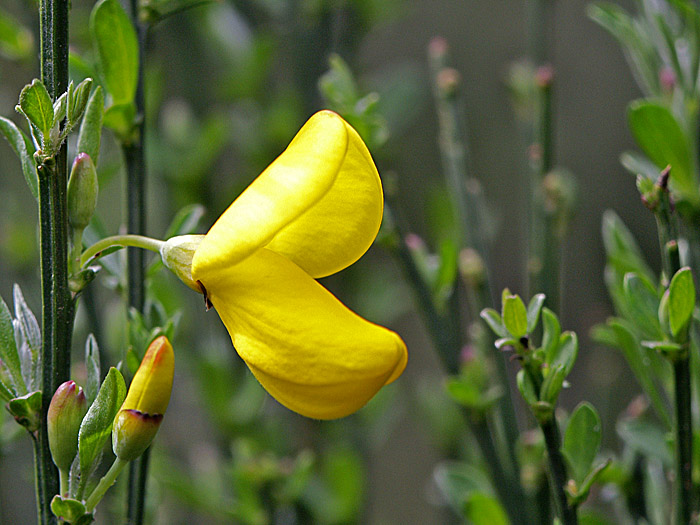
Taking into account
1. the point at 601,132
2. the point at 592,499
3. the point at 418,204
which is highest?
the point at 601,132

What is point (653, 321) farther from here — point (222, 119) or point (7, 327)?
point (222, 119)

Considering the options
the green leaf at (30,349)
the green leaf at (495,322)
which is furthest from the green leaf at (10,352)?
the green leaf at (495,322)

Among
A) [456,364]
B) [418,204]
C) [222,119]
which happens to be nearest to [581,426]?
[456,364]

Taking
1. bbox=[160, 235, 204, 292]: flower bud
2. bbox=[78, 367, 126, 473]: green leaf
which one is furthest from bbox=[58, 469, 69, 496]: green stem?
bbox=[160, 235, 204, 292]: flower bud

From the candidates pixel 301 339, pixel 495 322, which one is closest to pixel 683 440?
pixel 495 322

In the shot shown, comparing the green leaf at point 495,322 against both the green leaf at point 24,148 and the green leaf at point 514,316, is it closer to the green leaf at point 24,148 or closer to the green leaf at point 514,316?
the green leaf at point 514,316

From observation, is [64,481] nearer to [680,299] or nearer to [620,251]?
[680,299]

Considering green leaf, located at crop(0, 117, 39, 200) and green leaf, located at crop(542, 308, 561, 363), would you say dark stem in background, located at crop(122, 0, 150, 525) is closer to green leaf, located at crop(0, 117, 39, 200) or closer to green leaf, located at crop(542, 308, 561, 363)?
green leaf, located at crop(0, 117, 39, 200)
